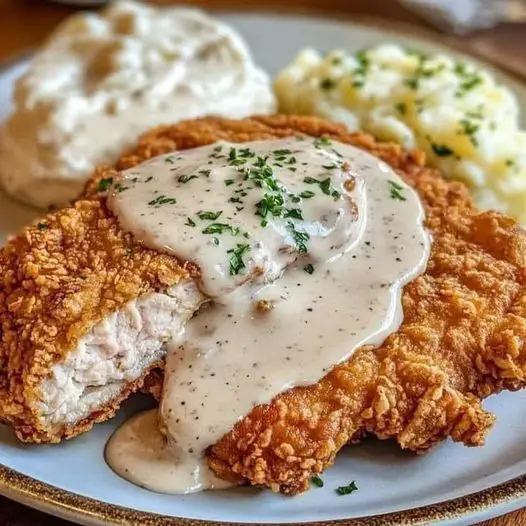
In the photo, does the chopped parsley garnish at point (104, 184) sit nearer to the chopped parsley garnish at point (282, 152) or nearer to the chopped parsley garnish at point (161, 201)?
the chopped parsley garnish at point (161, 201)

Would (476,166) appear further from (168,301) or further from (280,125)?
(168,301)

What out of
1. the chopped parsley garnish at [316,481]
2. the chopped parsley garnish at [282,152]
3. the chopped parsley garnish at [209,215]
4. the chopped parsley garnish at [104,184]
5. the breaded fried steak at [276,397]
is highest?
the chopped parsley garnish at [209,215]

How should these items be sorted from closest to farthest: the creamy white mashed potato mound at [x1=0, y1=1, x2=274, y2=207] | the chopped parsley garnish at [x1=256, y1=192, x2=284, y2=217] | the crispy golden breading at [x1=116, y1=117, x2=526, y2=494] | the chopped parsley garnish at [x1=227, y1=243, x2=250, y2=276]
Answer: the crispy golden breading at [x1=116, y1=117, x2=526, y2=494] < the chopped parsley garnish at [x1=227, y1=243, x2=250, y2=276] < the chopped parsley garnish at [x1=256, y1=192, x2=284, y2=217] < the creamy white mashed potato mound at [x1=0, y1=1, x2=274, y2=207]

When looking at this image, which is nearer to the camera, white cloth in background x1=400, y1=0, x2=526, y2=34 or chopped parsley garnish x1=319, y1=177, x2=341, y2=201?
chopped parsley garnish x1=319, y1=177, x2=341, y2=201

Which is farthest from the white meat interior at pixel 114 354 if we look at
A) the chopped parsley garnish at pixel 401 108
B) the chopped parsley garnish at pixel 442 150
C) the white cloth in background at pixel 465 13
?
the white cloth in background at pixel 465 13

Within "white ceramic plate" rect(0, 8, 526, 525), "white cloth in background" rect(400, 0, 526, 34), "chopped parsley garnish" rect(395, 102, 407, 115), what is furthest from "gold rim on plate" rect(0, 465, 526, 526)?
"white cloth in background" rect(400, 0, 526, 34)

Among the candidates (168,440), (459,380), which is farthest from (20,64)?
(459,380)

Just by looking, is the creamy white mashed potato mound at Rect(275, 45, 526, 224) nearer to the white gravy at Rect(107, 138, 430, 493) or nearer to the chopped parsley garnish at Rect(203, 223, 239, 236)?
the white gravy at Rect(107, 138, 430, 493)
